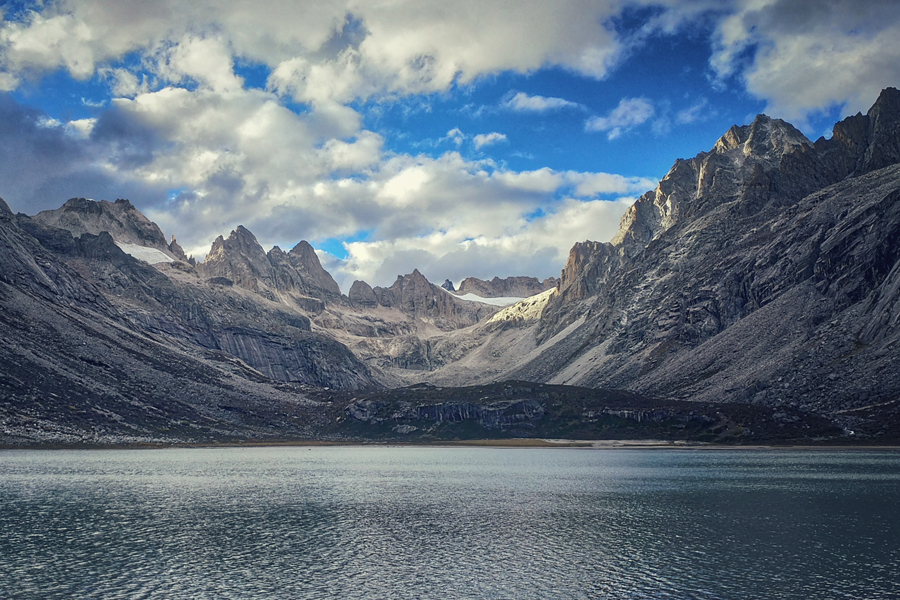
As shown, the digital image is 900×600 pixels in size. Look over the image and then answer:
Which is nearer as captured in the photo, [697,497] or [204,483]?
[697,497]

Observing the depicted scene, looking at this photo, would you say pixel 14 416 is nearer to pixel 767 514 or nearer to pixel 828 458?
pixel 767 514

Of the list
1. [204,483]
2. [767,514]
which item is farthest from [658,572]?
[204,483]

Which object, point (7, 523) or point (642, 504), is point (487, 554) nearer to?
point (642, 504)

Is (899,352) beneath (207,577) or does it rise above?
above

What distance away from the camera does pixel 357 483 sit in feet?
341

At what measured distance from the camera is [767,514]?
6912cm

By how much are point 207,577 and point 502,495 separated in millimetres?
48964

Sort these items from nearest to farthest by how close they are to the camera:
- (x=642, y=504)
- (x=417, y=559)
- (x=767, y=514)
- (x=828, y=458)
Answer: (x=417, y=559), (x=767, y=514), (x=642, y=504), (x=828, y=458)

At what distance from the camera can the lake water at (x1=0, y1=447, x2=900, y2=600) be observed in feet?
142

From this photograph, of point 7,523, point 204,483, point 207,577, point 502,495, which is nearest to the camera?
point 207,577

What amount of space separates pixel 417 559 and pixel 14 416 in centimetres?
16306

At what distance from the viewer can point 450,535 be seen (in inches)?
2392

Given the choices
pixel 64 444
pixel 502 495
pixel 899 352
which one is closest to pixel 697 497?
pixel 502 495

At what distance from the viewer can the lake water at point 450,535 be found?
142ft
